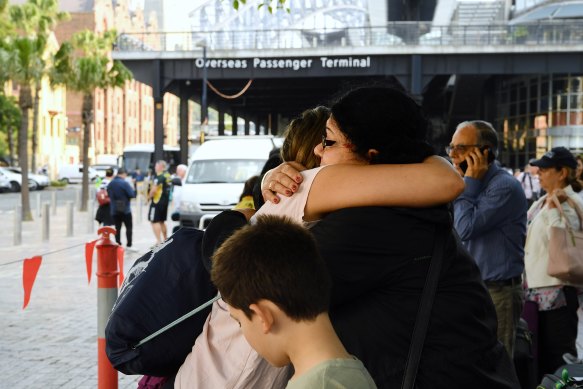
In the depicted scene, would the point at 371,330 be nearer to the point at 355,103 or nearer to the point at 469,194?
the point at 355,103

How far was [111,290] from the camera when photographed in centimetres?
520

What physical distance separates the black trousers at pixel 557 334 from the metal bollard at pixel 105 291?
2756 mm

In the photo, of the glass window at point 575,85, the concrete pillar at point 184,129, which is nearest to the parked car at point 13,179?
the concrete pillar at point 184,129

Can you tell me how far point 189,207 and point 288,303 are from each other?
56.1 ft

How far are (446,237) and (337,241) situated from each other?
32 cm

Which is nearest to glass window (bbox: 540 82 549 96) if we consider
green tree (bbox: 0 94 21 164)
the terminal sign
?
the terminal sign

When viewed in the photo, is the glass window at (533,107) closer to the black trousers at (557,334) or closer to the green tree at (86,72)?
the green tree at (86,72)

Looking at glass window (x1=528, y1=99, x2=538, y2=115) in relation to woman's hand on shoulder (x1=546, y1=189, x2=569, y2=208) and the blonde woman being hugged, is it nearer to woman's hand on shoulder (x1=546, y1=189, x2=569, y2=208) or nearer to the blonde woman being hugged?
the blonde woman being hugged

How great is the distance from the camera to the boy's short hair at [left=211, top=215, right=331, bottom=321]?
187cm

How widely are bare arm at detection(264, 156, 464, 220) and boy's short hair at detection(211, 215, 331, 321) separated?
0.31m

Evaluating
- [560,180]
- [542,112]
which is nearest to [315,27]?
[542,112]

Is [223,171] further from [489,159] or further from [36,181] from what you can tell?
A: [36,181]

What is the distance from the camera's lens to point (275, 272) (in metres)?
1.87

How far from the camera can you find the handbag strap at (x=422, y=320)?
223 centimetres
